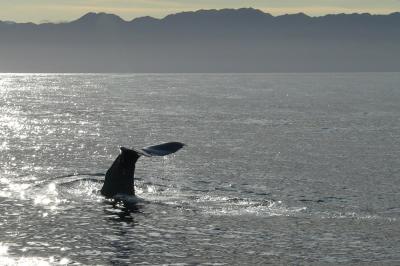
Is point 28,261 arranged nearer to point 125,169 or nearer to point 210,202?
point 125,169

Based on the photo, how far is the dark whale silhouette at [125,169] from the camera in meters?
42.6

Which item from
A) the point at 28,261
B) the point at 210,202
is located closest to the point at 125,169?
the point at 210,202

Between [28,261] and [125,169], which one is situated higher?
[125,169]

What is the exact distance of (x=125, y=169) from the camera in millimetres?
49094

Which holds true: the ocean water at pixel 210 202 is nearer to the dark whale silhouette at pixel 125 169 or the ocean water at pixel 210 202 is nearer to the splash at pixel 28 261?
the splash at pixel 28 261

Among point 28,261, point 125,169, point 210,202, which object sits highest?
point 125,169

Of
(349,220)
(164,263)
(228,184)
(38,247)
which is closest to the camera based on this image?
(164,263)

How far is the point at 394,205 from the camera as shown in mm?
54094

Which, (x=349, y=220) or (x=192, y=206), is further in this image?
(x=192, y=206)

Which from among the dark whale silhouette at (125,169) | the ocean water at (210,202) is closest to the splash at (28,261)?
the ocean water at (210,202)

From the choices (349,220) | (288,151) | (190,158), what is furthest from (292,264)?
(288,151)

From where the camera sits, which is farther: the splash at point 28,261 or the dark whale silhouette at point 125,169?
the dark whale silhouette at point 125,169

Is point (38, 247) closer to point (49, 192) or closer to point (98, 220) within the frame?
point (98, 220)

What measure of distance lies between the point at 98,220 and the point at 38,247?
6.42 meters
